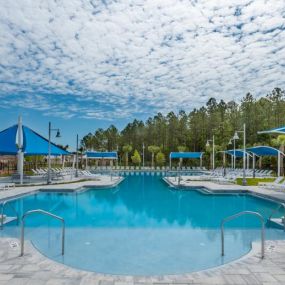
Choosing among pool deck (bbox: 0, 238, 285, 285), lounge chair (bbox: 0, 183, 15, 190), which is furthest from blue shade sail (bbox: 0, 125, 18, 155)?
pool deck (bbox: 0, 238, 285, 285)

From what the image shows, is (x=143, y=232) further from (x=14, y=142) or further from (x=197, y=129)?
(x=197, y=129)

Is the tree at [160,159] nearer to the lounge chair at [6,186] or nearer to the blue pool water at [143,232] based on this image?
the lounge chair at [6,186]

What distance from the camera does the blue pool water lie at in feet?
16.8

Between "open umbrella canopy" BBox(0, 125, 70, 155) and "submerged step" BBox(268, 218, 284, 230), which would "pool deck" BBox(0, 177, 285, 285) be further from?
"open umbrella canopy" BBox(0, 125, 70, 155)

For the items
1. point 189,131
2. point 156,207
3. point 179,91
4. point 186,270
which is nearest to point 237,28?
point 156,207

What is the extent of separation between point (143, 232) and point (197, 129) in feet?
125

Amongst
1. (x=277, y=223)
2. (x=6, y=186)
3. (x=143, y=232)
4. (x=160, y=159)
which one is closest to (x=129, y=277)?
(x=143, y=232)

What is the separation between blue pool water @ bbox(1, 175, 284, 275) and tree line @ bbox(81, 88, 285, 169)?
885 inches

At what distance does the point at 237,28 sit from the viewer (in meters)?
11.9

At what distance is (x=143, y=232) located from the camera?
714 cm

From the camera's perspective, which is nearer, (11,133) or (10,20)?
(10,20)

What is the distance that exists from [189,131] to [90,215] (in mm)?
37649

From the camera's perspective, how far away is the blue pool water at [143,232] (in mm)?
5133

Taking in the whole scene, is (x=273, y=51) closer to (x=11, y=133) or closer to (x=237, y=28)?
(x=237, y=28)
